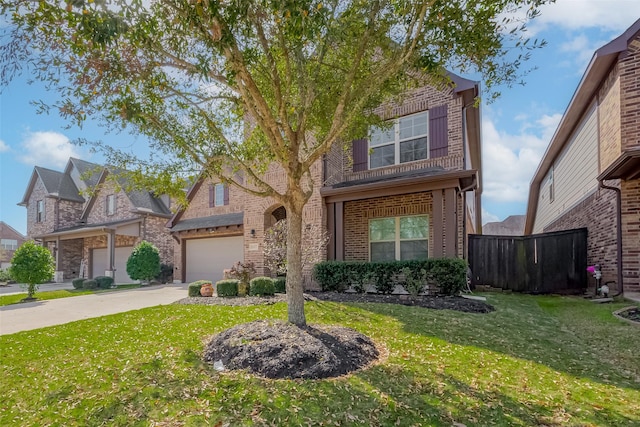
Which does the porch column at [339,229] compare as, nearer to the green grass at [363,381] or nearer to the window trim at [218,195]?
the green grass at [363,381]

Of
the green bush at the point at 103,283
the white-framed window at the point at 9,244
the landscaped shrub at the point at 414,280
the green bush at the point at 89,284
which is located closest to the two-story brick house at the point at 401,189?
the landscaped shrub at the point at 414,280

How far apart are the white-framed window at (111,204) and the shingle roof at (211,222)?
6.46 meters

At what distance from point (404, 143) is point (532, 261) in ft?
17.2


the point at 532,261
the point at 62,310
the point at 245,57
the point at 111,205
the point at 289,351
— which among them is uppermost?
the point at 245,57

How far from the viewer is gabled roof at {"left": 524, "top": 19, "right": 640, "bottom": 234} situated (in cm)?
838

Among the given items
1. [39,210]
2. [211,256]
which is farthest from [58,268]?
[211,256]

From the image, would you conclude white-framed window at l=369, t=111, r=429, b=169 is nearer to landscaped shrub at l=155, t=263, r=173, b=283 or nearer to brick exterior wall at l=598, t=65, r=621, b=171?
brick exterior wall at l=598, t=65, r=621, b=171

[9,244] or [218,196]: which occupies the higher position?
[218,196]

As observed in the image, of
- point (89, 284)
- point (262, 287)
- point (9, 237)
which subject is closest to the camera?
point (262, 287)

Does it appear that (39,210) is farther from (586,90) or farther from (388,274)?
(586,90)

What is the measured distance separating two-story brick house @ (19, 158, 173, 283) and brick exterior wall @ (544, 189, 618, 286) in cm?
1802

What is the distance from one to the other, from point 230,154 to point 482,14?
3937mm

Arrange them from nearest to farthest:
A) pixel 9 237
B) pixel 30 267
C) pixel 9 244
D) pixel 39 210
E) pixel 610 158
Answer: pixel 610 158 → pixel 30 267 → pixel 39 210 → pixel 9 244 → pixel 9 237

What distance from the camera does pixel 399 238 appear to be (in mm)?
11367
